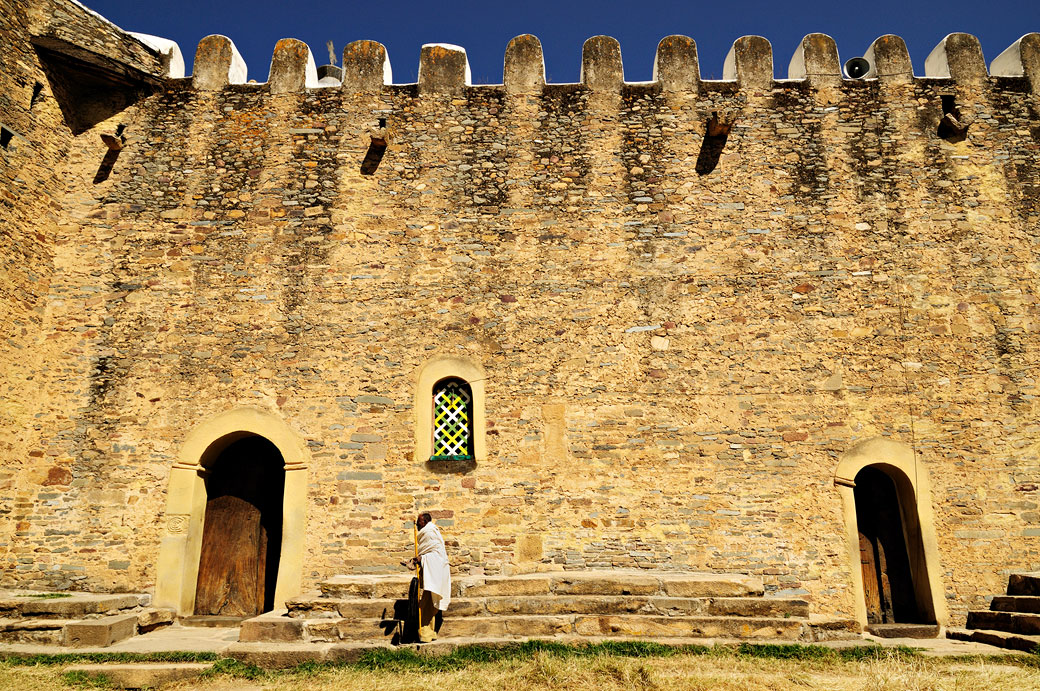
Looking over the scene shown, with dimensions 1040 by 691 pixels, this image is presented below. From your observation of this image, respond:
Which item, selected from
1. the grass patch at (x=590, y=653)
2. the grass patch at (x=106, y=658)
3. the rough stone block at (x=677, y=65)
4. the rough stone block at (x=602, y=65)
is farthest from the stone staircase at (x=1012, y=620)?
the rough stone block at (x=602, y=65)

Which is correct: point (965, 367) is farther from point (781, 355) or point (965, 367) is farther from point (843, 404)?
point (781, 355)

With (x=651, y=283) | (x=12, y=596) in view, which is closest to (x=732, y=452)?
(x=651, y=283)

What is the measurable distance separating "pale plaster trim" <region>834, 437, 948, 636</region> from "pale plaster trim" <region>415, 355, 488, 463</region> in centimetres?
405

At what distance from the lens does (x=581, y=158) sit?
28.0 feet

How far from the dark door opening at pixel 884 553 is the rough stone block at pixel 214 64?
31.4 feet

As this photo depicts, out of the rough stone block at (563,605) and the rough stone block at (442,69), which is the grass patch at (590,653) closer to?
the rough stone block at (563,605)

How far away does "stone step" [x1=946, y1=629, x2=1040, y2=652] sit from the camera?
5.95m

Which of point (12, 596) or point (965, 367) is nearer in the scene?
point (12, 596)

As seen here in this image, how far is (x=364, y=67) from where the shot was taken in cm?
892

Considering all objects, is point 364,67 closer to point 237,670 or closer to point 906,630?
point 237,670

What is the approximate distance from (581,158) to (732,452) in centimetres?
410

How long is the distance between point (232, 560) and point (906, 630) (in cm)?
742

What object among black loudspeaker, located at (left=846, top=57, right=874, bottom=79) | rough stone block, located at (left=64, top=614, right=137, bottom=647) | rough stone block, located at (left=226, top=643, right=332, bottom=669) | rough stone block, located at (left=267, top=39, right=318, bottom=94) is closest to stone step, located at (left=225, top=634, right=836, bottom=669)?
rough stone block, located at (left=226, top=643, right=332, bottom=669)

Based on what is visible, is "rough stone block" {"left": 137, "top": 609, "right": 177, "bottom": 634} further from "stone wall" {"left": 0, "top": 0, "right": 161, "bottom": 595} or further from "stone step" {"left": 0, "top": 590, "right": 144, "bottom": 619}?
"stone wall" {"left": 0, "top": 0, "right": 161, "bottom": 595}
